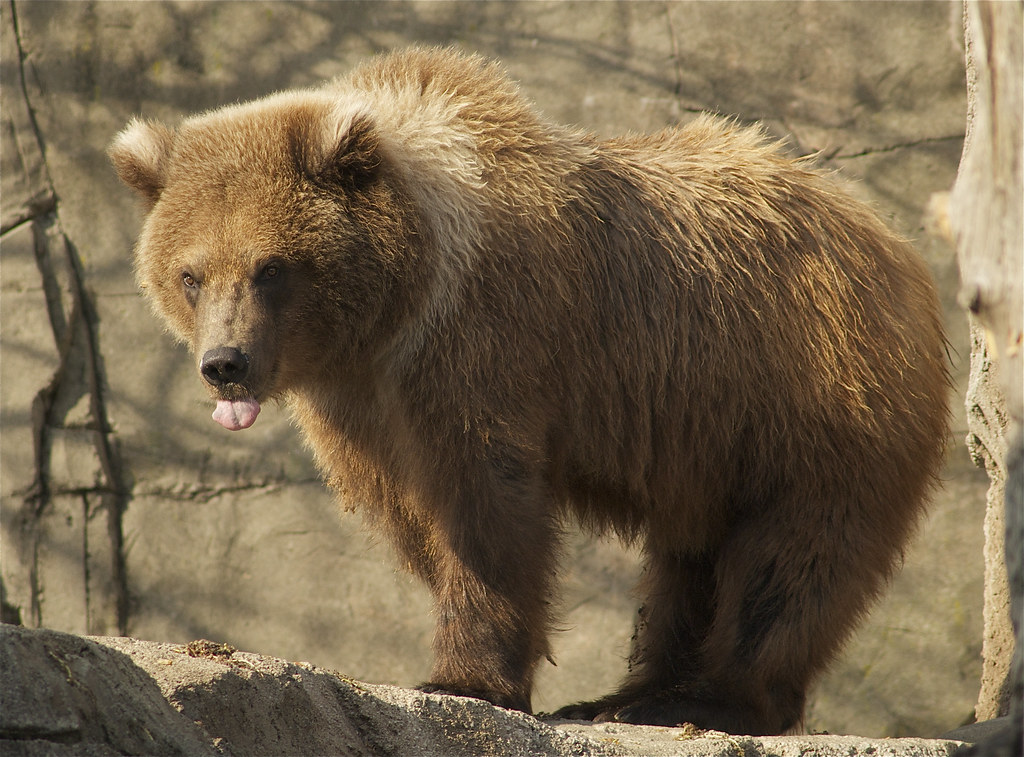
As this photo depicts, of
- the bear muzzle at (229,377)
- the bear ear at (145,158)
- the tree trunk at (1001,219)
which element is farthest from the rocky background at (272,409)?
the tree trunk at (1001,219)

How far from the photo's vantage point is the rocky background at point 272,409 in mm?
6586

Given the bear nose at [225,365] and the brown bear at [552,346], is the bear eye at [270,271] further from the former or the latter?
the bear nose at [225,365]

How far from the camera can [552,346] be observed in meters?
4.03

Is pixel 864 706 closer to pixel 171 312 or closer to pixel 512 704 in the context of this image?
pixel 512 704

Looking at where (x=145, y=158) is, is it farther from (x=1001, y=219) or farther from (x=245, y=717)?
(x=1001, y=219)

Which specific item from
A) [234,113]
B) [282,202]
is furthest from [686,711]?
[234,113]

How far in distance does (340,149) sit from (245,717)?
1.94 meters

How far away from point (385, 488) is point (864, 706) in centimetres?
379

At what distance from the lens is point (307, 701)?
2.80 metres

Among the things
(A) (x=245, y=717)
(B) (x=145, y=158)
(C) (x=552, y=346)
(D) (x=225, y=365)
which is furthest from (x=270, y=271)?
(A) (x=245, y=717)

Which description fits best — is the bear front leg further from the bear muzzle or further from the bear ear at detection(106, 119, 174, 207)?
the bear ear at detection(106, 119, 174, 207)

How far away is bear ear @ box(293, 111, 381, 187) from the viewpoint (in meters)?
3.79

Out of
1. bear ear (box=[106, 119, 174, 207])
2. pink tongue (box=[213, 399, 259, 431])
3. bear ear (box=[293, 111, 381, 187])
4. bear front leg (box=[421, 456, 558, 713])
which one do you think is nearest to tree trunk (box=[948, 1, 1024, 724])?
bear front leg (box=[421, 456, 558, 713])

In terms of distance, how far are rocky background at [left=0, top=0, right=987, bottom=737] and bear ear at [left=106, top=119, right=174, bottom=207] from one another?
2.83m
